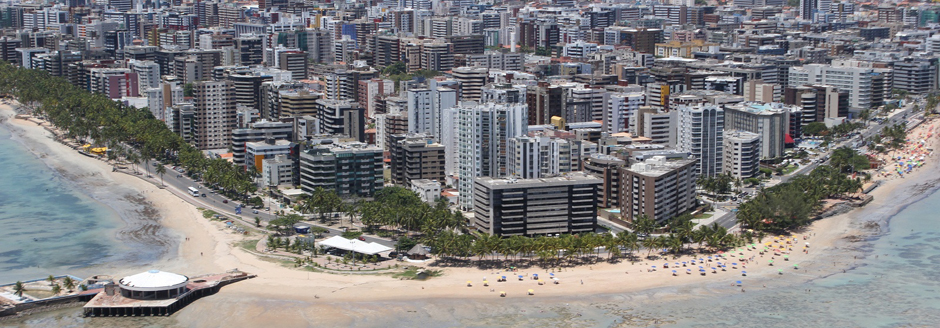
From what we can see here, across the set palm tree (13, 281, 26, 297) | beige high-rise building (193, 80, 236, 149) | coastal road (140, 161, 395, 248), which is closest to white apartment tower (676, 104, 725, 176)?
coastal road (140, 161, 395, 248)

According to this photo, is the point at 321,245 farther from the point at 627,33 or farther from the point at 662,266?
the point at 627,33

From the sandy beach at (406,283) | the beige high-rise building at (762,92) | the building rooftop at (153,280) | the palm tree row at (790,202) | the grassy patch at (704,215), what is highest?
the beige high-rise building at (762,92)

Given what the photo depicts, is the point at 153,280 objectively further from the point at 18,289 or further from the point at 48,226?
the point at 48,226

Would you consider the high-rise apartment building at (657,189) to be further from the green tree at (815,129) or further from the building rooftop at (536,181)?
the green tree at (815,129)

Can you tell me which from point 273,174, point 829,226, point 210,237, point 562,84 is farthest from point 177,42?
point 829,226

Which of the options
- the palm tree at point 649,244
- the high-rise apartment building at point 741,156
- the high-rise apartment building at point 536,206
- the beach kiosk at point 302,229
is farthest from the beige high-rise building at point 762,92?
the beach kiosk at point 302,229

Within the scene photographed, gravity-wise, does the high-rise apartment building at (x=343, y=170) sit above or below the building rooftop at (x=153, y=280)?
above

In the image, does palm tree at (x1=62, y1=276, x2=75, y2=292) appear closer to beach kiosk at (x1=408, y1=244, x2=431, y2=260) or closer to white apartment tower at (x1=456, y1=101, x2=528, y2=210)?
beach kiosk at (x1=408, y1=244, x2=431, y2=260)
